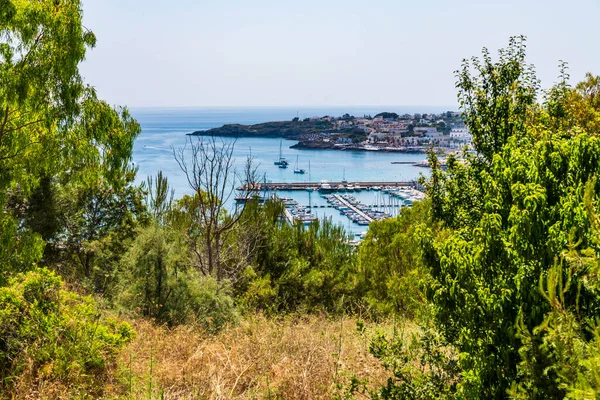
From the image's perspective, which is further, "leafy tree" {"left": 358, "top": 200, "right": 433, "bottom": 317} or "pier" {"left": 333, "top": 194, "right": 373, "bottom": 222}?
"pier" {"left": 333, "top": 194, "right": 373, "bottom": 222}

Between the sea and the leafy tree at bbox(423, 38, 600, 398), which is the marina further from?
the leafy tree at bbox(423, 38, 600, 398)

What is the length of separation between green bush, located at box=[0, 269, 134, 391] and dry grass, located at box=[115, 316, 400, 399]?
0.92 ft

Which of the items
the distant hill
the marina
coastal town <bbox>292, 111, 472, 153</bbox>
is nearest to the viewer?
A: the marina

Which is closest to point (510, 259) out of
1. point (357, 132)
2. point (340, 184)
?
point (340, 184)

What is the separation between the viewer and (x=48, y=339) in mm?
3406

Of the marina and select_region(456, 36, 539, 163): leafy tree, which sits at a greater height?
select_region(456, 36, 539, 163): leafy tree

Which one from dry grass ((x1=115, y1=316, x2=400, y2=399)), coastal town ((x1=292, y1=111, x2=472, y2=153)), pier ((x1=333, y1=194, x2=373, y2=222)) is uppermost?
coastal town ((x1=292, y1=111, x2=472, y2=153))

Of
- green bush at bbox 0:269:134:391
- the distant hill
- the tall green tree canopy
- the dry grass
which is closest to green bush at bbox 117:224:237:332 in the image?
the dry grass

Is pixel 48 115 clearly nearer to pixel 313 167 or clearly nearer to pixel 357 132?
pixel 313 167

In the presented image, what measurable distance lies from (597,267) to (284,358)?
2.73 meters

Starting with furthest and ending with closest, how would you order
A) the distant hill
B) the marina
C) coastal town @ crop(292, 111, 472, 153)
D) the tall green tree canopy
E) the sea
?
the distant hill → coastal town @ crop(292, 111, 472, 153) → the marina → the sea → the tall green tree canopy

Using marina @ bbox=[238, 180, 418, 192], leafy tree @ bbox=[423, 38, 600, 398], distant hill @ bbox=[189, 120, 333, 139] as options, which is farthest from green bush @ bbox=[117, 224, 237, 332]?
distant hill @ bbox=[189, 120, 333, 139]

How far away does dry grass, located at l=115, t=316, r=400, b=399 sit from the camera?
131 inches

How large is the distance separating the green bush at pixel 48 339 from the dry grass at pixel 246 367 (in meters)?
0.28
